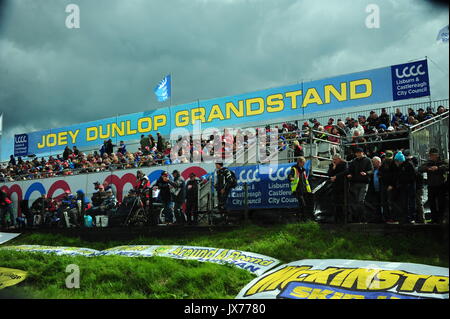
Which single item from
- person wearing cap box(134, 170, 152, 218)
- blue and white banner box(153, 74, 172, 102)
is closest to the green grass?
person wearing cap box(134, 170, 152, 218)

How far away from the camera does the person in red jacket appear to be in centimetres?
2152

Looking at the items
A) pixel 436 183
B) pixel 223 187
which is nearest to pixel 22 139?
pixel 223 187

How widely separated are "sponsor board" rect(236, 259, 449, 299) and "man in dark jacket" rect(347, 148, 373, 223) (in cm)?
265

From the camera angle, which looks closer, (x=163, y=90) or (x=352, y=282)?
(x=352, y=282)

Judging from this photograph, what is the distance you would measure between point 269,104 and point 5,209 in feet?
41.6

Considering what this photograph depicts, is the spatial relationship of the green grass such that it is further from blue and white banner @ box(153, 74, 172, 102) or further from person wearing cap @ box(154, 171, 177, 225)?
blue and white banner @ box(153, 74, 172, 102)

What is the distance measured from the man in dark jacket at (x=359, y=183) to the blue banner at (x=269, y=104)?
21.2 feet

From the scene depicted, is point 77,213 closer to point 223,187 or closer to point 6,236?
point 6,236

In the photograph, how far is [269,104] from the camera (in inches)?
796

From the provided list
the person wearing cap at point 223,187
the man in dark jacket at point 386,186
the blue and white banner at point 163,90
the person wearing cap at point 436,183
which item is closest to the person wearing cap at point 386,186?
the man in dark jacket at point 386,186

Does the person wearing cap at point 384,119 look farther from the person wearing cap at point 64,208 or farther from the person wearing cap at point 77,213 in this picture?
the person wearing cap at point 64,208

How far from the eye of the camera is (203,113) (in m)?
22.3

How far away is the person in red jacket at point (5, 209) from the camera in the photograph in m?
21.5
